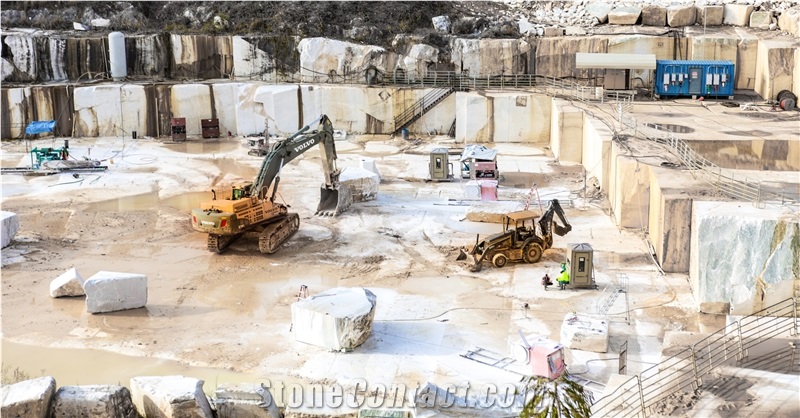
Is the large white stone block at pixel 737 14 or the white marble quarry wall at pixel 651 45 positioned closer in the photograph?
the white marble quarry wall at pixel 651 45

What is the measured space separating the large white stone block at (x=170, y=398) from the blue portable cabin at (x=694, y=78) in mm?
27819

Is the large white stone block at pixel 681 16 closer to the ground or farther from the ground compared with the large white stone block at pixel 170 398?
farther from the ground

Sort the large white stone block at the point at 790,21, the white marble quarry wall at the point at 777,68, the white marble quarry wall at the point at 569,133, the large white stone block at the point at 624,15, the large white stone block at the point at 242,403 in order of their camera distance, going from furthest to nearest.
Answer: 1. the large white stone block at the point at 624,15
2. the large white stone block at the point at 790,21
3. the white marble quarry wall at the point at 777,68
4. the white marble quarry wall at the point at 569,133
5. the large white stone block at the point at 242,403

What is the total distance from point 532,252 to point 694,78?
17577 millimetres

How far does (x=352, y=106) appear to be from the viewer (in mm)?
43375

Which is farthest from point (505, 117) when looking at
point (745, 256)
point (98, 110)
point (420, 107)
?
point (745, 256)

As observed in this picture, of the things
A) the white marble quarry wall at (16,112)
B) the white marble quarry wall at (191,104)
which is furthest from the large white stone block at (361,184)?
the white marble quarry wall at (16,112)

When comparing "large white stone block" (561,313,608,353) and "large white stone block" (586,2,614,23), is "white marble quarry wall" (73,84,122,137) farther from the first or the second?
"large white stone block" (561,313,608,353)

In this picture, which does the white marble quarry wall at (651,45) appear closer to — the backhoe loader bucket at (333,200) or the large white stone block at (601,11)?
the large white stone block at (601,11)

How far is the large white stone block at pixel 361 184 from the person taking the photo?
32.5 m

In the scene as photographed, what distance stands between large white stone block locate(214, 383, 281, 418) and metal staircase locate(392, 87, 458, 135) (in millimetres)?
26472

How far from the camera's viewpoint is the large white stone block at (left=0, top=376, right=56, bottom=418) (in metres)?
16.8

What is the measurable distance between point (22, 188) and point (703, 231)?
2283 cm

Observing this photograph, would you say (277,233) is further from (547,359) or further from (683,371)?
(683,371)
